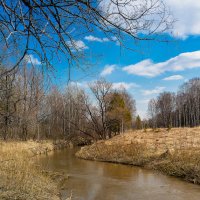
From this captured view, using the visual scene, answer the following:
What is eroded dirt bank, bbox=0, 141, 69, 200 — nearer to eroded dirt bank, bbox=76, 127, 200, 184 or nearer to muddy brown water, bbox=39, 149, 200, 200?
muddy brown water, bbox=39, 149, 200, 200

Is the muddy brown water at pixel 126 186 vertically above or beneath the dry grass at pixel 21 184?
beneath

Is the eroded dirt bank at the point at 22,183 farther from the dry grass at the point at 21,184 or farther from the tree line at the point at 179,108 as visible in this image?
the tree line at the point at 179,108

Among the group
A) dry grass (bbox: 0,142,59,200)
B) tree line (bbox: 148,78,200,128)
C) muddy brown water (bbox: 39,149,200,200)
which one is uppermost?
tree line (bbox: 148,78,200,128)

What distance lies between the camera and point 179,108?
59.2 meters

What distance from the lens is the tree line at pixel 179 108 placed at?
57000 mm

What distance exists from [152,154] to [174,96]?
164 ft

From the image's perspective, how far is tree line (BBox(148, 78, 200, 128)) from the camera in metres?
57.0

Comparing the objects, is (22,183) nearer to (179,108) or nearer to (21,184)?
(21,184)

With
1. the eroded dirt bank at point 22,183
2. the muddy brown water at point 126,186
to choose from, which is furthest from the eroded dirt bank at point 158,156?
the eroded dirt bank at point 22,183

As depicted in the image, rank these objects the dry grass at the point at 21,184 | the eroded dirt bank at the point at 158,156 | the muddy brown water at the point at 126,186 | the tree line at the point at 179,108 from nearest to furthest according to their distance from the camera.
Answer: the dry grass at the point at 21,184, the muddy brown water at the point at 126,186, the eroded dirt bank at the point at 158,156, the tree line at the point at 179,108

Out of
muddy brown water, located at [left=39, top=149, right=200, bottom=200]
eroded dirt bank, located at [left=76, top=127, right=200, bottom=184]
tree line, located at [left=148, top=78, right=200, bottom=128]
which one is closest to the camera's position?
muddy brown water, located at [left=39, top=149, right=200, bottom=200]

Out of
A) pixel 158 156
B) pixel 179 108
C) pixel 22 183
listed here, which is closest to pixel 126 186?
pixel 22 183

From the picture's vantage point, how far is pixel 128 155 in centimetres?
1994

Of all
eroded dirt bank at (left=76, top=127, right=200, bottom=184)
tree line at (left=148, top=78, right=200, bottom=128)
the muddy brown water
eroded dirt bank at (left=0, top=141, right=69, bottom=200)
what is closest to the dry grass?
eroded dirt bank at (left=0, top=141, right=69, bottom=200)
